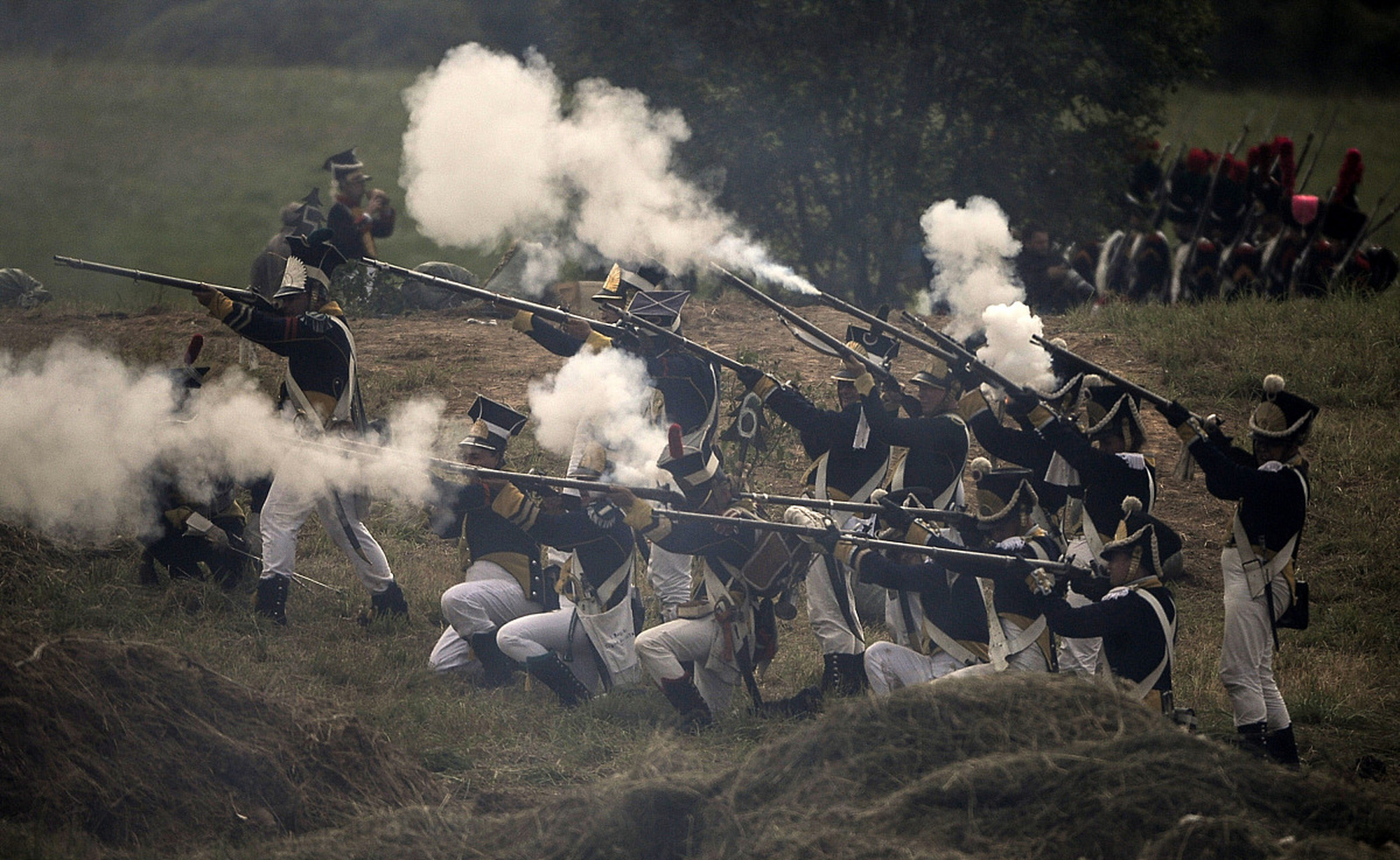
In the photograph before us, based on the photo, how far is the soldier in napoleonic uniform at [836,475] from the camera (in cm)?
809

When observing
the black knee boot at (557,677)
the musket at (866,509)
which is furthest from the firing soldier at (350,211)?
the musket at (866,509)

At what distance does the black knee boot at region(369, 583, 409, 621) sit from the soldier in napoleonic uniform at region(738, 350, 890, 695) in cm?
273

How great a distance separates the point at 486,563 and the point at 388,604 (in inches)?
41.0

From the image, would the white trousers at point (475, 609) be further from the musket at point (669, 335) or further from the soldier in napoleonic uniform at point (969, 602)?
the soldier in napoleonic uniform at point (969, 602)

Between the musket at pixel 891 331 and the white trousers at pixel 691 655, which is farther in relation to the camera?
the musket at pixel 891 331

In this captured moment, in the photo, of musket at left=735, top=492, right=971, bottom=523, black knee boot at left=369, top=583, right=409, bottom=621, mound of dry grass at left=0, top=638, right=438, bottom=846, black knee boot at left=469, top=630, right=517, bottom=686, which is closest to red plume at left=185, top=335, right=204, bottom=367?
black knee boot at left=369, top=583, right=409, bottom=621

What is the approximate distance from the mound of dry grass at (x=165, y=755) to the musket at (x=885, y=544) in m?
2.01

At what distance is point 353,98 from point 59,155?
7157mm

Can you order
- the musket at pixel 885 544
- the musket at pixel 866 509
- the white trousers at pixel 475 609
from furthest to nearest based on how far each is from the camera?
1. the white trousers at pixel 475 609
2. the musket at pixel 866 509
3. the musket at pixel 885 544

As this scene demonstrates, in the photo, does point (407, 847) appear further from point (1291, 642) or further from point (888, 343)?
point (1291, 642)

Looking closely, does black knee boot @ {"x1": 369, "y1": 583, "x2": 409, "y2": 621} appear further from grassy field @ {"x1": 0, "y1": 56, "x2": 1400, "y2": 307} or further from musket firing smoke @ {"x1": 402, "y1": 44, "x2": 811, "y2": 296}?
grassy field @ {"x1": 0, "y1": 56, "x2": 1400, "y2": 307}

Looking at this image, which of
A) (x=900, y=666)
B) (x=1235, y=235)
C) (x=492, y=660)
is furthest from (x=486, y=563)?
(x=1235, y=235)

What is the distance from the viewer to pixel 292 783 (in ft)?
19.8

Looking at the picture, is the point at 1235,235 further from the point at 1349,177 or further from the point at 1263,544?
the point at 1263,544
